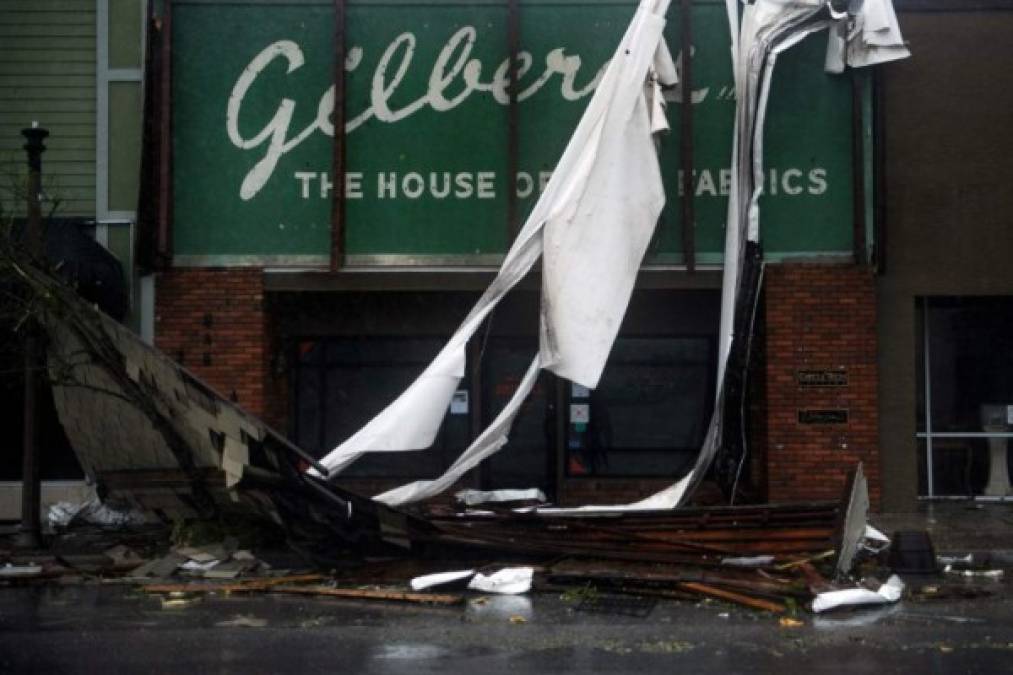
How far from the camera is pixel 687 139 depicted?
1566 cm

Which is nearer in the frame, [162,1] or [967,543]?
[967,543]

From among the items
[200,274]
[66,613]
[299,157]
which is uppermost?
[299,157]

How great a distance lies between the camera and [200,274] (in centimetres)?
1600

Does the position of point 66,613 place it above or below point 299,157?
below

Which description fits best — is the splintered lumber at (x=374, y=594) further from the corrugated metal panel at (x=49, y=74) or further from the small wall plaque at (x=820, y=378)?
the corrugated metal panel at (x=49, y=74)

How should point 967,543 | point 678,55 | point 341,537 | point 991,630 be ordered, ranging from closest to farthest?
point 991,630
point 341,537
point 967,543
point 678,55

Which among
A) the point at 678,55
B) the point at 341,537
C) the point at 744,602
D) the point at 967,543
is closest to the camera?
the point at 744,602

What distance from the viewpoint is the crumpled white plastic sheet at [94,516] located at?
15625 mm

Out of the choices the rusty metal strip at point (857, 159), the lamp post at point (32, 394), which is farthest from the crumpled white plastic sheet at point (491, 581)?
the rusty metal strip at point (857, 159)

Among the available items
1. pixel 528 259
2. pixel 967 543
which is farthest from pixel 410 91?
pixel 967 543

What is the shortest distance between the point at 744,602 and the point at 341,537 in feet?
13.0

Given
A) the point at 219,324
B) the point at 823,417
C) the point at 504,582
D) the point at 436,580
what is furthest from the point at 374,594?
the point at 823,417

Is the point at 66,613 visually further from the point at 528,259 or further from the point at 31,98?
the point at 31,98

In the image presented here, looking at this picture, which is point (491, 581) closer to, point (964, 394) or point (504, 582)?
point (504, 582)
